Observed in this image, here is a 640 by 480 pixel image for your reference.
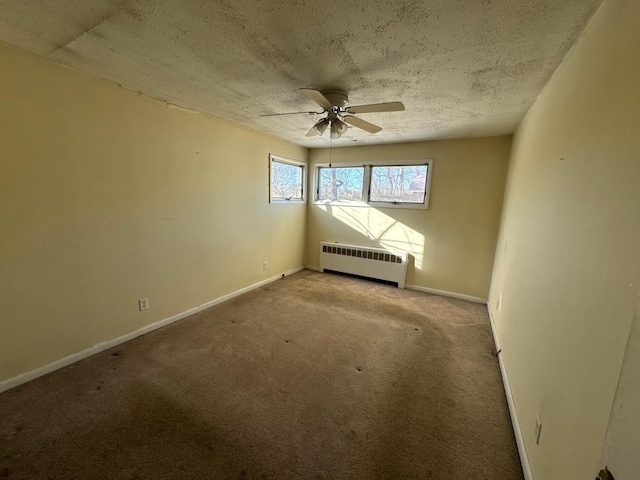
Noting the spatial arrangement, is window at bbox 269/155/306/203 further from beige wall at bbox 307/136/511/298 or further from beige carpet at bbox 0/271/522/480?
beige carpet at bbox 0/271/522/480

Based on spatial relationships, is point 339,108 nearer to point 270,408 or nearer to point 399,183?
point 399,183

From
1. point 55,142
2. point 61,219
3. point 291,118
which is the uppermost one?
point 291,118

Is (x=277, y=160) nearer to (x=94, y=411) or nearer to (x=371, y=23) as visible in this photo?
(x=371, y=23)

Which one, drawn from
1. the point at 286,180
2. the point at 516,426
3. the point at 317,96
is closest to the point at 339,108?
the point at 317,96

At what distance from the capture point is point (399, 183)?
4.11 m

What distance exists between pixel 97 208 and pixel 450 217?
4.05m

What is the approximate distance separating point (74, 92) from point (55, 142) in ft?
1.34

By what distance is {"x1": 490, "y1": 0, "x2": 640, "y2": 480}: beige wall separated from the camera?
2.59 feet

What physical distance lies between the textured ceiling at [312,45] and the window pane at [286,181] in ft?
5.76

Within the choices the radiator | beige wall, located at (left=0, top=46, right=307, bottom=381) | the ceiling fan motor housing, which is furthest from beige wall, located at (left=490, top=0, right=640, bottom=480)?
beige wall, located at (left=0, top=46, right=307, bottom=381)

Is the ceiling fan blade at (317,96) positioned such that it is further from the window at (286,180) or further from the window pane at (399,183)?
the window pane at (399,183)

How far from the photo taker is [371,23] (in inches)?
52.2

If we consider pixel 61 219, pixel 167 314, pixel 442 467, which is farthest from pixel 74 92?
pixel 442 467

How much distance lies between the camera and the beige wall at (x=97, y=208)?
1.79 m
